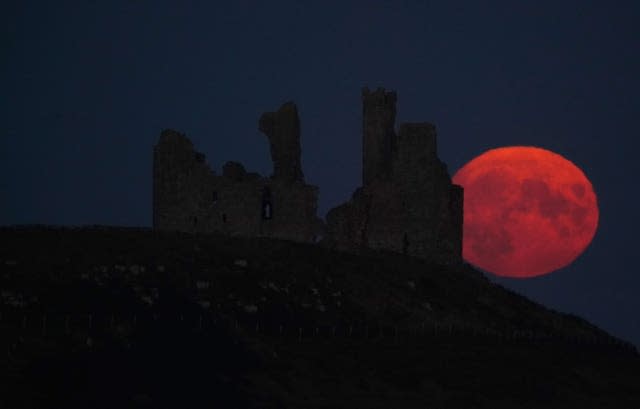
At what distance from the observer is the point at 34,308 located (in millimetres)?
46406

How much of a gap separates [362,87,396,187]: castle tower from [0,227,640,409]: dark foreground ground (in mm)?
11296

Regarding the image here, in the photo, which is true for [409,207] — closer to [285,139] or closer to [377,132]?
[377,132]

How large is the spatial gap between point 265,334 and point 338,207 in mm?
29197

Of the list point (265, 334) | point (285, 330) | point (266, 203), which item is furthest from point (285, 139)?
point (265, 334)

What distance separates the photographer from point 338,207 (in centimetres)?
7775

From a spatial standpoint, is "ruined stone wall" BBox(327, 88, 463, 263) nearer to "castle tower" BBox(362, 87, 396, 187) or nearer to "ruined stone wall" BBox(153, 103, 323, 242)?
"castle tower" BBox(362, 87, 396, 187)

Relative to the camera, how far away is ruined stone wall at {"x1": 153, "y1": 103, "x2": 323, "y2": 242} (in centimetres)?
7538

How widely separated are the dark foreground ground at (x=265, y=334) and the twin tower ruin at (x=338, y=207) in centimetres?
740

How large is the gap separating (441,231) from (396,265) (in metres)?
9.24

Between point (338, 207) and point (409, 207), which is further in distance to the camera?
point (338, 207)

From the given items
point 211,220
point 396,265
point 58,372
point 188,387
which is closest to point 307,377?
point 188,387

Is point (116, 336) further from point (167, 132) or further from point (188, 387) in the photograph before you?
point (167, 132)

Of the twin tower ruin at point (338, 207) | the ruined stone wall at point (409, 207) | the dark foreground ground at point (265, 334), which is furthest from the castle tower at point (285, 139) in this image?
the dark foreground ground at point (265, 334)

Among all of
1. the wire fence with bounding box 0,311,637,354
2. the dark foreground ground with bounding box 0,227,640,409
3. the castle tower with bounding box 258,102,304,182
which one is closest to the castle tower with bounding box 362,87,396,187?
the castle tower with bounding box 258,102,304,182
